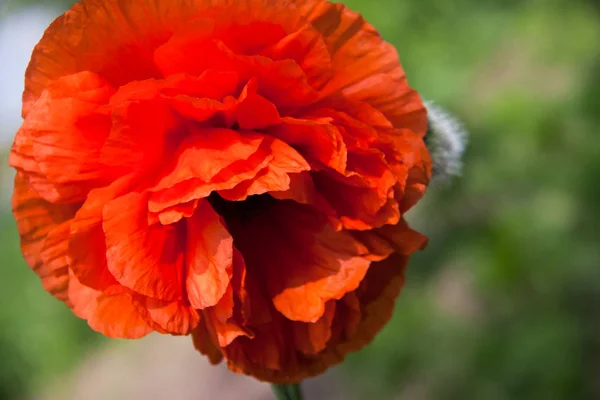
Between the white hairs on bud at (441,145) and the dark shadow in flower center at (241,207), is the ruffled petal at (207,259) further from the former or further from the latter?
the white hairs on bud at (441,145)

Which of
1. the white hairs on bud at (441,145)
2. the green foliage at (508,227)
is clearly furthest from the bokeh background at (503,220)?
the white hairs on bud at (441,145)

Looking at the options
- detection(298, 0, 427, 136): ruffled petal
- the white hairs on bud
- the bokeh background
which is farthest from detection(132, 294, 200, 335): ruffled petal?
A: the bokeh background

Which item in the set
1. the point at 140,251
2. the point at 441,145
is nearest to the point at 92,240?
the point at 140,251

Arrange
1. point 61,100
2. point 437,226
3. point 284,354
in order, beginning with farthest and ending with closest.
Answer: point 437,226, point 284,354, point 61,100

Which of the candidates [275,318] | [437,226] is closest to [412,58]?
[437,226]

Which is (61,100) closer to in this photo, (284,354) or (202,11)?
(202,11)

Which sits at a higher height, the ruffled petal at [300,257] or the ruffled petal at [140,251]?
the ruffled petal at [140,251]

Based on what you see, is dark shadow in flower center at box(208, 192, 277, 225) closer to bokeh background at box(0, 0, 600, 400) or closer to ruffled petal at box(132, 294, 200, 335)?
ruffled petal at box(132, 294, 200, 335)
